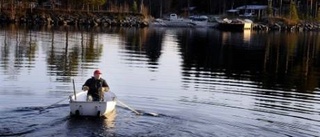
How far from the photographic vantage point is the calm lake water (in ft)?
68.9

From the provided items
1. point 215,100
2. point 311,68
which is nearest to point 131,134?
point 215,100

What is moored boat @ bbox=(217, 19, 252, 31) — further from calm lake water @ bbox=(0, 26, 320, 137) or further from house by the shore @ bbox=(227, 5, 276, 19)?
calm lake water @ bbox=(0, 26, 320, 137)

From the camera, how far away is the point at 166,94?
97.2 ft

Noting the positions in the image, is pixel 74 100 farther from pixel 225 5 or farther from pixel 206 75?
pixel 225 5

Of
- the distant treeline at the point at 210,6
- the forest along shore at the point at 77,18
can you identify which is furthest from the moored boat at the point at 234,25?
the distant treeline at the point at 210,6

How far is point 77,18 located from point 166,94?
10043 cm

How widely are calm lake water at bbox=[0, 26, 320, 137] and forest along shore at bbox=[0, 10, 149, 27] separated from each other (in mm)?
67387

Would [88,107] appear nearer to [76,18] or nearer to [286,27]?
[76,18]

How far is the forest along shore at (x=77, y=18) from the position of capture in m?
118

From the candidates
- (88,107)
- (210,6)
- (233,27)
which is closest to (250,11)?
(210,6)

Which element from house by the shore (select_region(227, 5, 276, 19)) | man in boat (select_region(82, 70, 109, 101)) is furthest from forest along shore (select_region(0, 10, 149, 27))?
man in boat (select_region(82, 70, 109, 101))

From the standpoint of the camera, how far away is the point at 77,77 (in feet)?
113

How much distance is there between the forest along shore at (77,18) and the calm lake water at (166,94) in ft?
221

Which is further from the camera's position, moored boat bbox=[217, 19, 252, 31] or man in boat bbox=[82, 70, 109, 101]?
moored boat bbox=[217, 19, 252, 31]
